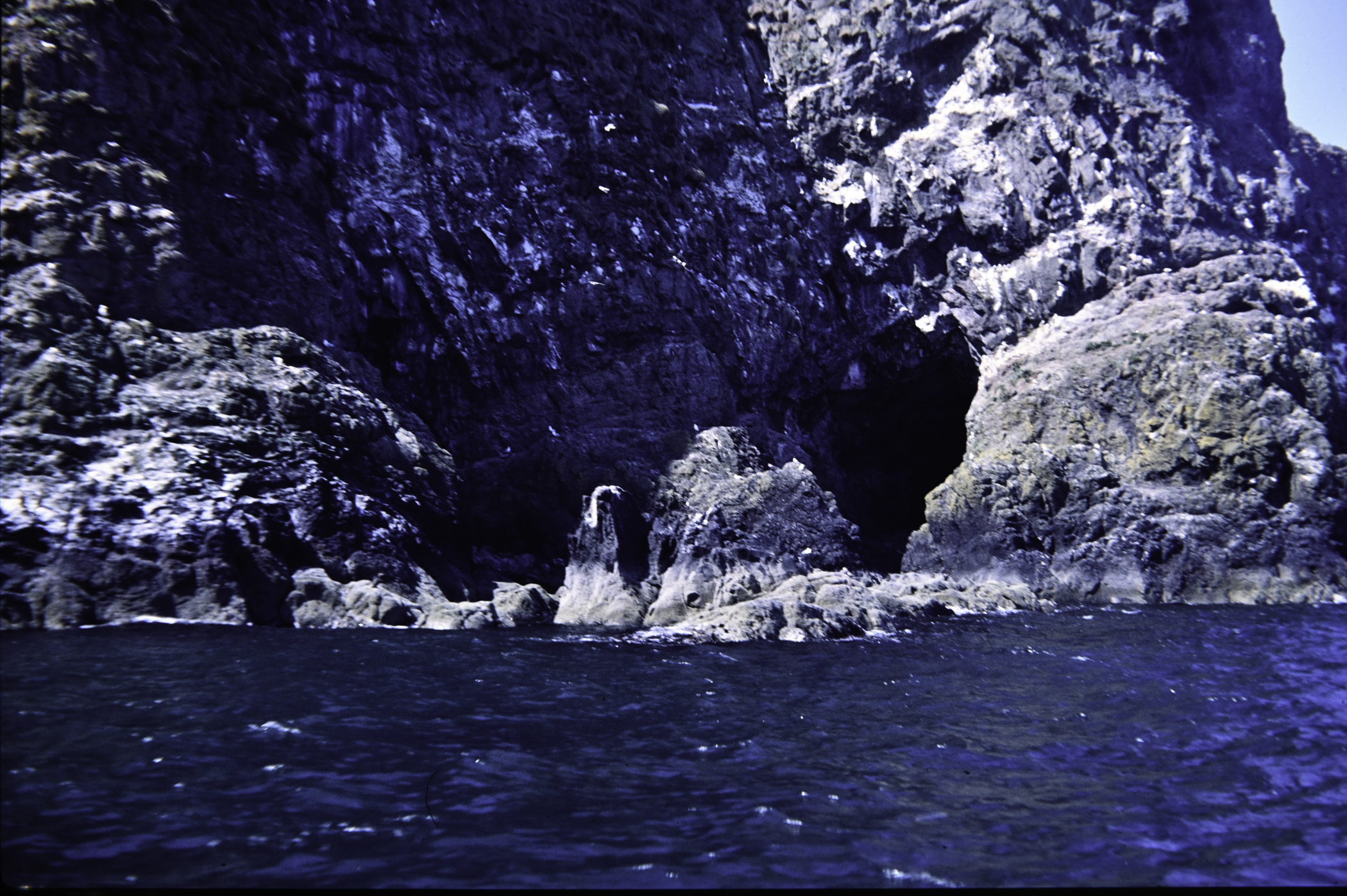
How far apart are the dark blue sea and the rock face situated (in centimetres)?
689

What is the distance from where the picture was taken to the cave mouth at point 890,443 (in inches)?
1602

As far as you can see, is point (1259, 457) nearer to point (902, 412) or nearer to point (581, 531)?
point (902, 412)

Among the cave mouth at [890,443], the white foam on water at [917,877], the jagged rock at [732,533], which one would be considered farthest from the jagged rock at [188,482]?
the cave mouth at [890,443]

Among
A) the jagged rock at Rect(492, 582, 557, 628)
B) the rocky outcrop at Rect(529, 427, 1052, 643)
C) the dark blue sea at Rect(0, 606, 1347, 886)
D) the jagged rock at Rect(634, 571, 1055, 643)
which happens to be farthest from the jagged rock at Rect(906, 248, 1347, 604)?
the jagged rock at Rect(492, 582, 557, 628)

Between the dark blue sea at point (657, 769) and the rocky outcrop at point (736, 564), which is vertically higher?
the rocky outcrop at point (736, 564)

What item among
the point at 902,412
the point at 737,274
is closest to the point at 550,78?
the point at 737,274

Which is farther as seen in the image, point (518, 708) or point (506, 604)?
point (506, 604)

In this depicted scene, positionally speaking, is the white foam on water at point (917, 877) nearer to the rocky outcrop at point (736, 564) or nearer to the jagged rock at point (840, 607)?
the jagged rock at point (840, 607)

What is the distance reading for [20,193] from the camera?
74.9ft

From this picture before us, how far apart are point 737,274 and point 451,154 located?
42.6 ft

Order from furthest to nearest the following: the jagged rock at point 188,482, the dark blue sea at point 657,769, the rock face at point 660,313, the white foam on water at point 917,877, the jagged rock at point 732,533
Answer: the jagged rock at point 732,533 → the rock face at point 660,313 → the jagged rock at point 188,482 → the dark blue sea at point 657,769 → the white foam on water at point 917,877

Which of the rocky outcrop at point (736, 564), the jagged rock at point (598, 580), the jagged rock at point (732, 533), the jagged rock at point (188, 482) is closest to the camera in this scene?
the jagged rock at point (188, 482)

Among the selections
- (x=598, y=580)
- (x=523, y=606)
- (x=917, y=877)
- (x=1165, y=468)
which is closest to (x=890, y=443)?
(x=1165, y=468)

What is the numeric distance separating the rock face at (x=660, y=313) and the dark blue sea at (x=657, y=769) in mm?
6890
